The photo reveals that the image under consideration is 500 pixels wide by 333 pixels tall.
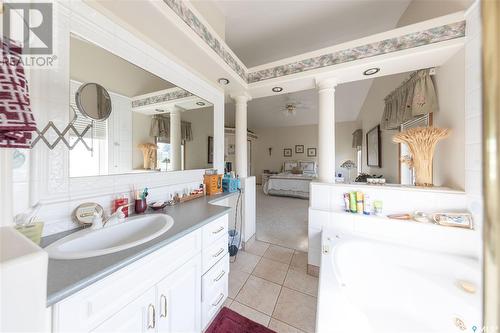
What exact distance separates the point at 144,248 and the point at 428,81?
8.84ft

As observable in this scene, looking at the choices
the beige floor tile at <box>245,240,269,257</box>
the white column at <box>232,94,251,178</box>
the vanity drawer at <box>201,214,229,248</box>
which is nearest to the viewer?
the vanity drawer at <box>201,214,229,248</box>

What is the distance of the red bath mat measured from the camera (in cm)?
120

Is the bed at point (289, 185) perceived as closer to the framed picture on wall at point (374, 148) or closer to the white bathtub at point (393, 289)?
the framed picture on wall at point (374, 148)

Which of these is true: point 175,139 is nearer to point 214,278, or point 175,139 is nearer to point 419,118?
point 214,278

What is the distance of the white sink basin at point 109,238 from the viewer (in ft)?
2.32

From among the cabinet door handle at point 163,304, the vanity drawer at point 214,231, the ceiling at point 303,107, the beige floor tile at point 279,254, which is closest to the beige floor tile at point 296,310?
the beige floor tile at point 279,254

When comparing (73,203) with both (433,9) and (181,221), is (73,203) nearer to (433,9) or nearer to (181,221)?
(181,221)

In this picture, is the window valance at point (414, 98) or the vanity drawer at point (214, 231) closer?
the vanity drawer at point (214, 231)

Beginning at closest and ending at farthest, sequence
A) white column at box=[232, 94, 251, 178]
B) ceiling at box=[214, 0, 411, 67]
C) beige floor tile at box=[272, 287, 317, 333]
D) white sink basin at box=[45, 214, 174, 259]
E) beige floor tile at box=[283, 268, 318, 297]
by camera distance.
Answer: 1. white sink basin at box=[45, 214, 174, 259]
2. beige floor tile at box=[272, 287, 317, 333]
3. beige floor tile at box=[283, 268, 318, 297]
4. ceiling at box=[214, 0, 411, 67]
5. white column at box=[232, 94, 251, 178]

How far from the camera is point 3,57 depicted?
63cm

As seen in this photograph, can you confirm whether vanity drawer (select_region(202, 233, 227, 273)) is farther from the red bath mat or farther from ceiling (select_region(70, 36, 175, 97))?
ceiling (select_region(70, 36, 175, 97))

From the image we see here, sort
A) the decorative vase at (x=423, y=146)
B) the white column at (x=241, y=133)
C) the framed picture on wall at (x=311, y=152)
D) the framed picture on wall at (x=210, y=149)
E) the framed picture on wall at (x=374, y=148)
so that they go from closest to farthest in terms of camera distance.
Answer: the decorative vase at (x=423, y=146)
the framed picture on wall at (x=210, y=149)
the white column at (x=241, y=133)
the framed picture on wall at (x=374, y=148)
the framed picture on wall at (x=311, y=152)

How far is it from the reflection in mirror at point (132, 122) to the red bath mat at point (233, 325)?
1.26 m

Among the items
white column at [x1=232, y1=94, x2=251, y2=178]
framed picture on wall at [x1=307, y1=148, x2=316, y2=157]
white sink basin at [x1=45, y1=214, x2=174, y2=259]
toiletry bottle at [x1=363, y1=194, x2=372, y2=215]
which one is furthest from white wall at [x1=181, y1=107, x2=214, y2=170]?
framed picture on wall at [x1=307, y1=148, x2=316, y2=157]
